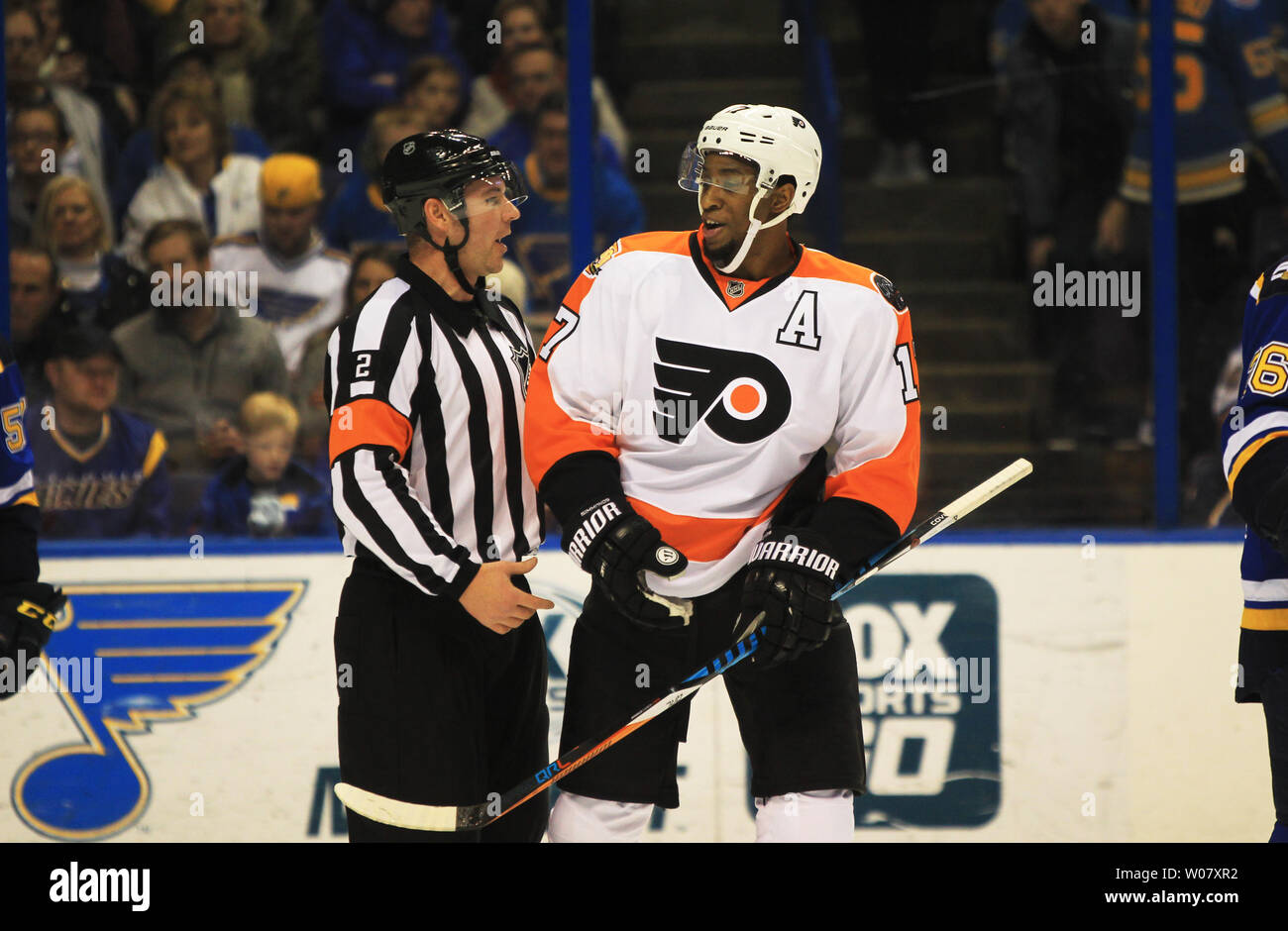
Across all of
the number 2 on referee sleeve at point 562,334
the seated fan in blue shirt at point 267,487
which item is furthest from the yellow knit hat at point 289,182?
the number 2 on referee sleeve at point 562,334

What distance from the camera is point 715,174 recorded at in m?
2.67

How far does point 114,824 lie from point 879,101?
2.76 m

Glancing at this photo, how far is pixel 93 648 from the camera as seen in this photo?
3.89 meters

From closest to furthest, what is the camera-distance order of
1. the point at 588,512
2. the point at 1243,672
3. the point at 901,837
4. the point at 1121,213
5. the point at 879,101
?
1. the point at 588,512
2. the point at 1243,672
3. the point at 901,837
4. the point at 1121,213
5. the point at 879,101

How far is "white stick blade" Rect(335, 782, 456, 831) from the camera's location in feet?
8.80

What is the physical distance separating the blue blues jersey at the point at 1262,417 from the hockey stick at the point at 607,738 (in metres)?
0.35

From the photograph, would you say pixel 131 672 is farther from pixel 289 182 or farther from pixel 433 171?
pixel 433 171

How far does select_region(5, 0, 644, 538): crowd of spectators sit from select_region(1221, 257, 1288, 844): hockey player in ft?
6.22

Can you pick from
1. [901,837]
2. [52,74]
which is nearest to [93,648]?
[52,74]

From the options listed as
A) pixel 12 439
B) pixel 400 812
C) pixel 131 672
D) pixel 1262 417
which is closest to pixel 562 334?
pixel 400 812

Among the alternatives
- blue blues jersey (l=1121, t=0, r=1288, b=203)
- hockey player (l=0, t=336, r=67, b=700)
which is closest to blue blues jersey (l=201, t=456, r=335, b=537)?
hockey player (l=0, t=336, r=67, b=700)

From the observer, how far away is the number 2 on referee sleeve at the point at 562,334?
2730mm

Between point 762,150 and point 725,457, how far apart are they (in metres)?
0.50
